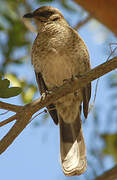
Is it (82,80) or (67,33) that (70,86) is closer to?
(82,80)

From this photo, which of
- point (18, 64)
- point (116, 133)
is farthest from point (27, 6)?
point (116, 133)

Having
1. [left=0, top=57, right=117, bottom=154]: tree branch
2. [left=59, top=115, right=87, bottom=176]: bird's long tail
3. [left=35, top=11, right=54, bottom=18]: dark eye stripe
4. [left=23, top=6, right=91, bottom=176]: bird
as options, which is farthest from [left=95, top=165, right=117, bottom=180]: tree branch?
[left=35, top=11, right=54, bottom=18]: dark eye stripe

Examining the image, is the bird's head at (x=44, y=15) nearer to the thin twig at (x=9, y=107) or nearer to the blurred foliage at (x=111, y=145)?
the blurred foliage at (x=111, y=145)

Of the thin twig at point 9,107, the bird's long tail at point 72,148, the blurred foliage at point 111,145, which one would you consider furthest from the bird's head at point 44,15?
the thin twig at point 9,107

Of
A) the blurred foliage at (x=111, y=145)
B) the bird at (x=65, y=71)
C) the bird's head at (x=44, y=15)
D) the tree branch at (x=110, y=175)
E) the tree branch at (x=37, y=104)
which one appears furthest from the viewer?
the bird's head at (x=44, y=15)

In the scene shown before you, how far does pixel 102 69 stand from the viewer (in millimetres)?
2562

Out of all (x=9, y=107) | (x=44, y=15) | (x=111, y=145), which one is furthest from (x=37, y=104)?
(x=44, y=15)

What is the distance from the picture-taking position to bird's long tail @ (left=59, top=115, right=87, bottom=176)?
10.4 feet

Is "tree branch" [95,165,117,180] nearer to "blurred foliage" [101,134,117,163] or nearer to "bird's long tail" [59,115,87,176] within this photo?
"bird's long tail" [59,115,87,176]

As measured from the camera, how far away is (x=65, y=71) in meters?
3.67

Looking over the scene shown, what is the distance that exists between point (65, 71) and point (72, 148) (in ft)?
2.40

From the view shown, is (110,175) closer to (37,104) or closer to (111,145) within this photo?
(37,104)

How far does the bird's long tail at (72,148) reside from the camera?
316 cm

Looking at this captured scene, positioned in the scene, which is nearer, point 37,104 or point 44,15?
point 37,104
